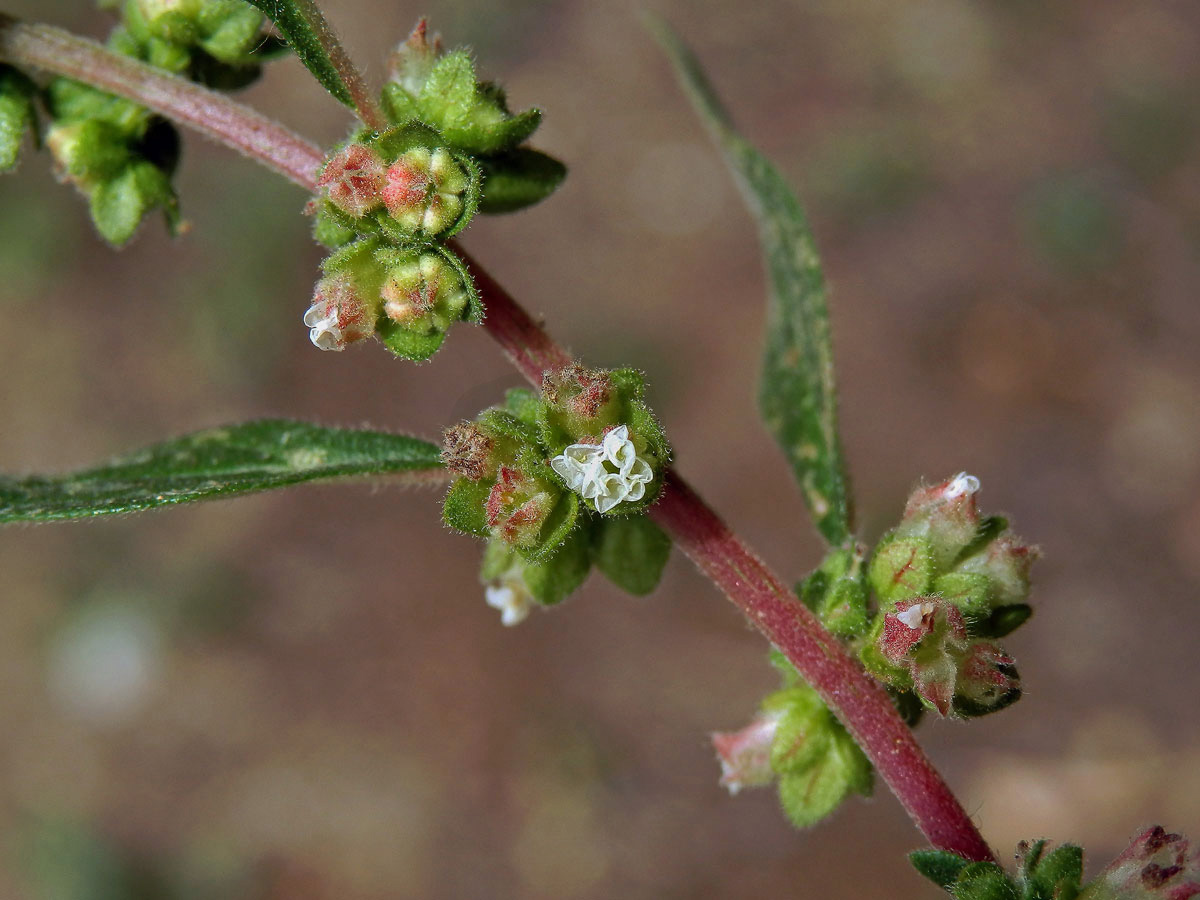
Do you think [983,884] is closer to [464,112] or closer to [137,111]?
[464,112]

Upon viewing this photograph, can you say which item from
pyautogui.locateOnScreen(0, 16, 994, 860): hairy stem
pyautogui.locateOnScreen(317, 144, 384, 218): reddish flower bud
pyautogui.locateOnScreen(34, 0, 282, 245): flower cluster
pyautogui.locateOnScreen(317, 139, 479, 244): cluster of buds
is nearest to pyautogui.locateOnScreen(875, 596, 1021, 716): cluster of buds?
pyautogui.locateOnScreen(0, 16, 994, 860): hairy stem

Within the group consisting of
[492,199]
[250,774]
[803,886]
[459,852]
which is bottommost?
[492,199]

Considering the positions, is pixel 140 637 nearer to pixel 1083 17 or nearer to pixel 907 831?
pixel 907 831

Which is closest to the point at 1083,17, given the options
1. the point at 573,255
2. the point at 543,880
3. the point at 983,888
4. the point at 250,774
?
the point at 573,255

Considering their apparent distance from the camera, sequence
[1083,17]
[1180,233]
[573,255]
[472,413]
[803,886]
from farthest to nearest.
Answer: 1. [1083,17]
2. [573,255]
3. [1180,233]
4. [803,886]
5. [472,413]

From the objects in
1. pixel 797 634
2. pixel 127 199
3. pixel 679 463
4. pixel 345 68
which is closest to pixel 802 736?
pixel 797 634

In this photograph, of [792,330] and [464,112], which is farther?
[792,330]

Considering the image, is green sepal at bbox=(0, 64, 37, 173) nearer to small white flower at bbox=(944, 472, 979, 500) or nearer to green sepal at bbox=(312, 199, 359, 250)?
green sepal at bbox=(312, 199, 359, 250)
